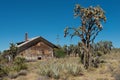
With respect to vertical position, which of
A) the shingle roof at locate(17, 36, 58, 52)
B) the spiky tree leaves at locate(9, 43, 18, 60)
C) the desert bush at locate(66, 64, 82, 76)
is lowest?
→ the desert bush at locate(66, 64, 82, 76)

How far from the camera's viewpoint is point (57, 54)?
5206cm

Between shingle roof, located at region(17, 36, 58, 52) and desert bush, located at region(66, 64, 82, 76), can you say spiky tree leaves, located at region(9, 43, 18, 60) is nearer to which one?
shingle roof, located at region(17, 36, 58, 52)

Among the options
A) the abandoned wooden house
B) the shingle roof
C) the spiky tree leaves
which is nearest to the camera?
the spiky tree leaves

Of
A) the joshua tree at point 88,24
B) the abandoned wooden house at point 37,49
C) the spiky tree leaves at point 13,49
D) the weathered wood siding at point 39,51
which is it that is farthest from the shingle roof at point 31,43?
the joshua tree at point 88,24

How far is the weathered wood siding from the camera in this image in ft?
166

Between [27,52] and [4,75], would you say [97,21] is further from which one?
[27,52]

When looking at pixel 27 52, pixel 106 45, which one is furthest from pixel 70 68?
pixel 106 45

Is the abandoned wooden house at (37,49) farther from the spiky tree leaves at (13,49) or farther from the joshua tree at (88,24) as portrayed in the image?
the joshua tree at (88,24)

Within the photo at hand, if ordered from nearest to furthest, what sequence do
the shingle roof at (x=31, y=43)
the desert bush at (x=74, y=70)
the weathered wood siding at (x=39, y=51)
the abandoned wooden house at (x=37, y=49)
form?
the desert bush at (x=74, y=70) < the shingle roof at (x=31, y=43) < the abandoned wooden house at (x=37, y=49) < the weathered wood siding at (x=39, y=51)

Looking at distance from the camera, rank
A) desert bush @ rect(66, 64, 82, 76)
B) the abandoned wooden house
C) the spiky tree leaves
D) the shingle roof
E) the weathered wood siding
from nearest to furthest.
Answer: desert bush @ rect(66, 64, 82, 76)
the spiky tree leaves
the shingle roof
the abandoned wooden house
the weathered wood siding

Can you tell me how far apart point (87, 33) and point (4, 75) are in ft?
32.6

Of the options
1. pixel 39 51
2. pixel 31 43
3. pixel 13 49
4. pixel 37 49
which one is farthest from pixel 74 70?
pixel 39 51

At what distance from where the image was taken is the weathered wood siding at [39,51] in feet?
166

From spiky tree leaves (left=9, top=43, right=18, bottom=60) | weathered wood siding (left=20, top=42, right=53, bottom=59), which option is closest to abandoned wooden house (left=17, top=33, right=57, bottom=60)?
weathered wood siding (left=20, top=42, right=53, bottom=59)
